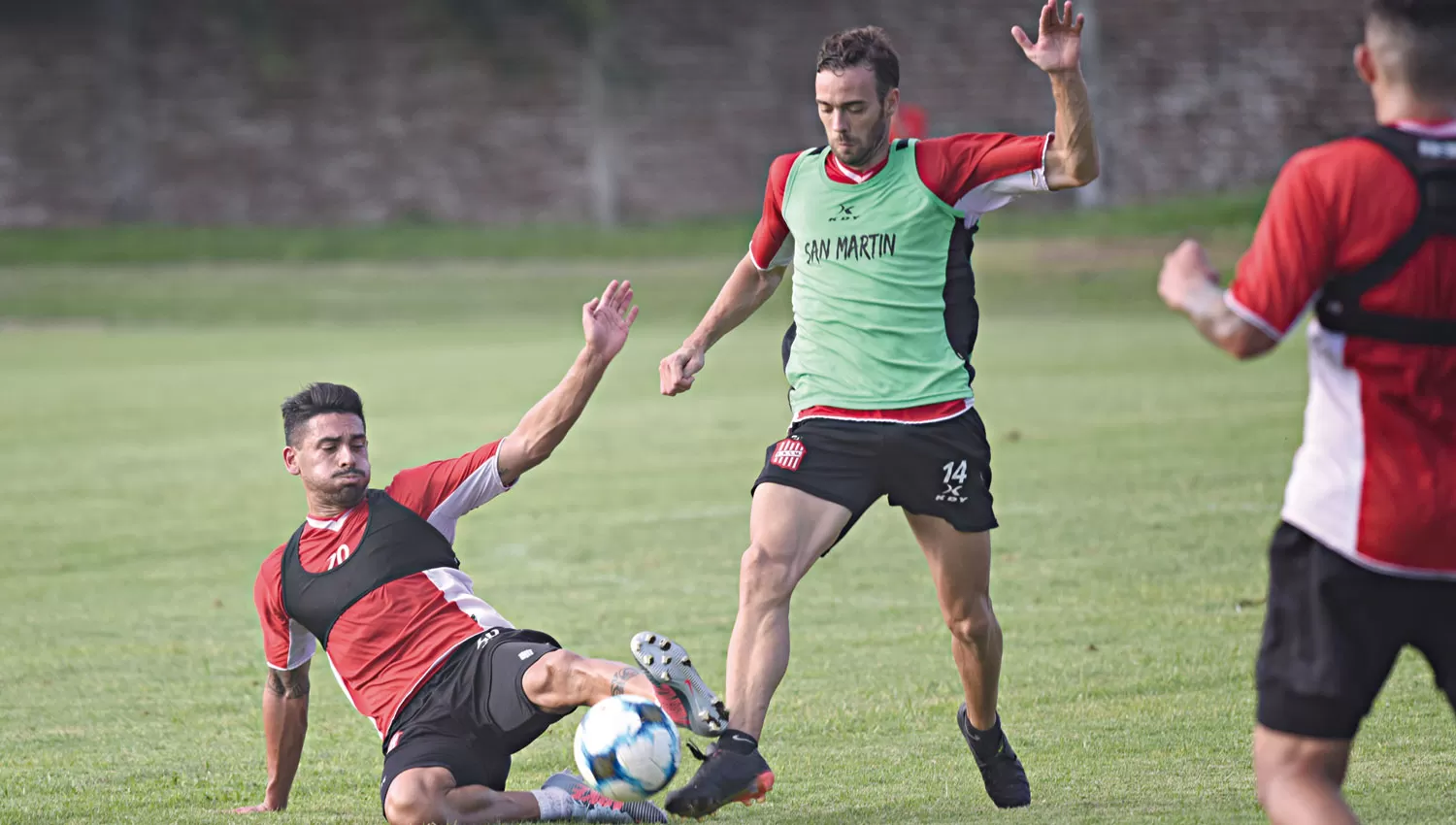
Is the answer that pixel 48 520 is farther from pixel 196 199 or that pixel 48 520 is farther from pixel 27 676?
pixel 196 199

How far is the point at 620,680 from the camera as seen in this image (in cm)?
521

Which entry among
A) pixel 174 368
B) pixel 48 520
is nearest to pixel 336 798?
pixel 48 520

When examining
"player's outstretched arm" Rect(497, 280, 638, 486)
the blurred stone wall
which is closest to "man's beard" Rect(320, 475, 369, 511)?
"player's outstretched arm" Rect(497, 280, 638, 486)

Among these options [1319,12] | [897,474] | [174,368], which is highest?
[1319,12]

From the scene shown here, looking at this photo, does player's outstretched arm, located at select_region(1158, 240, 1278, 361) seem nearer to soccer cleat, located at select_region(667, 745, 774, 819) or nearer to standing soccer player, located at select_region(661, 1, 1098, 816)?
standing soccer player, located at select_region(661, 1, 1098, 816)

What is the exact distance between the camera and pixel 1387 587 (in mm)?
3594

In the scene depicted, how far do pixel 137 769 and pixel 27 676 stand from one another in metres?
1.90

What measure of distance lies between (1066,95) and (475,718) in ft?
8.43

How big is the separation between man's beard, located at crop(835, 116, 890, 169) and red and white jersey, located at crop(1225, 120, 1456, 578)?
2.03m

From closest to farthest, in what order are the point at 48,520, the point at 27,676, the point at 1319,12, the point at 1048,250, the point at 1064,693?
A: the point at 1064,693 < the point at 27,676 < the point at 48,520 < the point at 1048,250 < the point at 1319,12

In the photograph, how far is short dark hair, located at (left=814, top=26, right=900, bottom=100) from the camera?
535 cm

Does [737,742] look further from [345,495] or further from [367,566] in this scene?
[345,495]

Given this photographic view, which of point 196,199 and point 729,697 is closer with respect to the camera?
point 729,697

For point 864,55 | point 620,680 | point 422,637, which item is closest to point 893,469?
point 620,680
